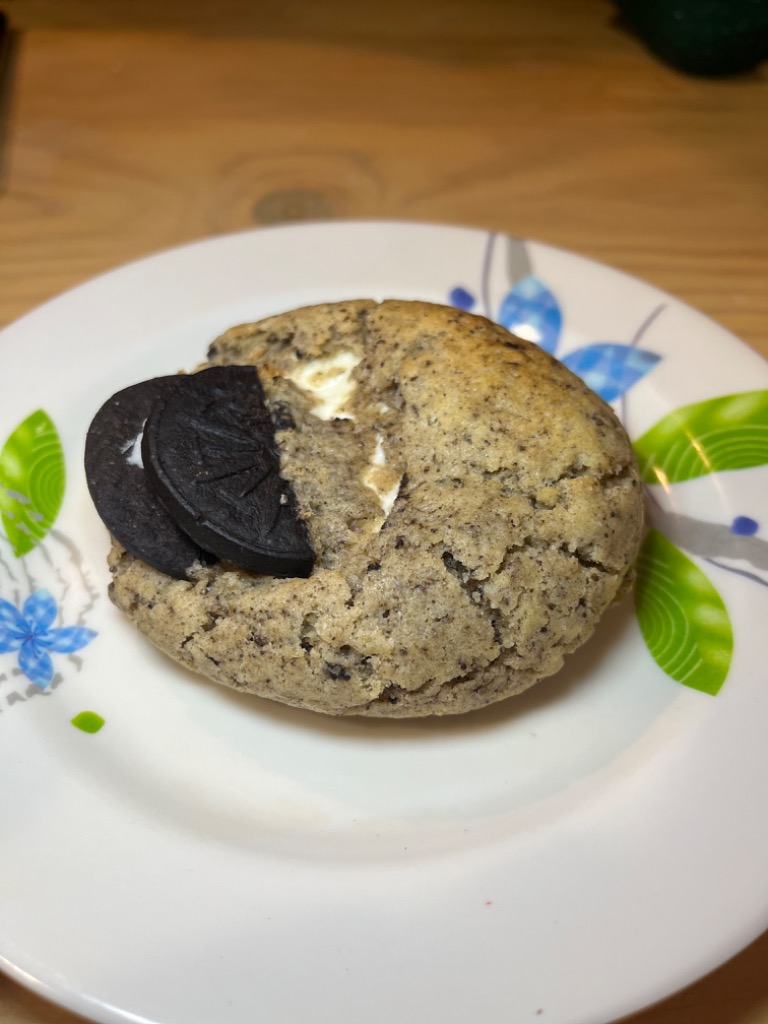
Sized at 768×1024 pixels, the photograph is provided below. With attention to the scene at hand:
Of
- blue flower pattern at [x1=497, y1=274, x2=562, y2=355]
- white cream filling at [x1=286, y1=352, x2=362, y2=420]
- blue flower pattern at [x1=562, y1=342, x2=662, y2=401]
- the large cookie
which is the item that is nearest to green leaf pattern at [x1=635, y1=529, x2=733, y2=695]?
the large cookie

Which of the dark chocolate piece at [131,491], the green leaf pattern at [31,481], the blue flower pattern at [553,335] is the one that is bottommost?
the green leaf pattern at [31,481]

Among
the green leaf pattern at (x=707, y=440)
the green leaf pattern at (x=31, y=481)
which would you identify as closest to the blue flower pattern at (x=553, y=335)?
the green leaf pattern at (x=707, y=440)

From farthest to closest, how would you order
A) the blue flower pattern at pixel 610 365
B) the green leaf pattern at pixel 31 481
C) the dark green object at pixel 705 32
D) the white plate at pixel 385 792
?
1. the dark green object at pixel 705 32
2. the blue flower pattern at pixel 610 365
3. the green leaf pattern at pixel 31 481
4. the white plate at pixel 385 792

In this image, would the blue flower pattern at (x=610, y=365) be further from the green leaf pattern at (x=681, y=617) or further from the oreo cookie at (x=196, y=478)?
the oreo cookie at (x=196, y=478)

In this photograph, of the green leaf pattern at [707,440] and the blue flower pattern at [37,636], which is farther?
the green leaf pattern at [707,440]

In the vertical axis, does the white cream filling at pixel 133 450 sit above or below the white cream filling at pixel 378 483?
below

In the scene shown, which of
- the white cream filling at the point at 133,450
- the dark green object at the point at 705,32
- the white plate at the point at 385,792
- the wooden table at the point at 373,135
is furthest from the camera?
the dark green object at the point at 705,32

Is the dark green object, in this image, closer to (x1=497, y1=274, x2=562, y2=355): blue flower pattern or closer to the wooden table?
the wooden table
